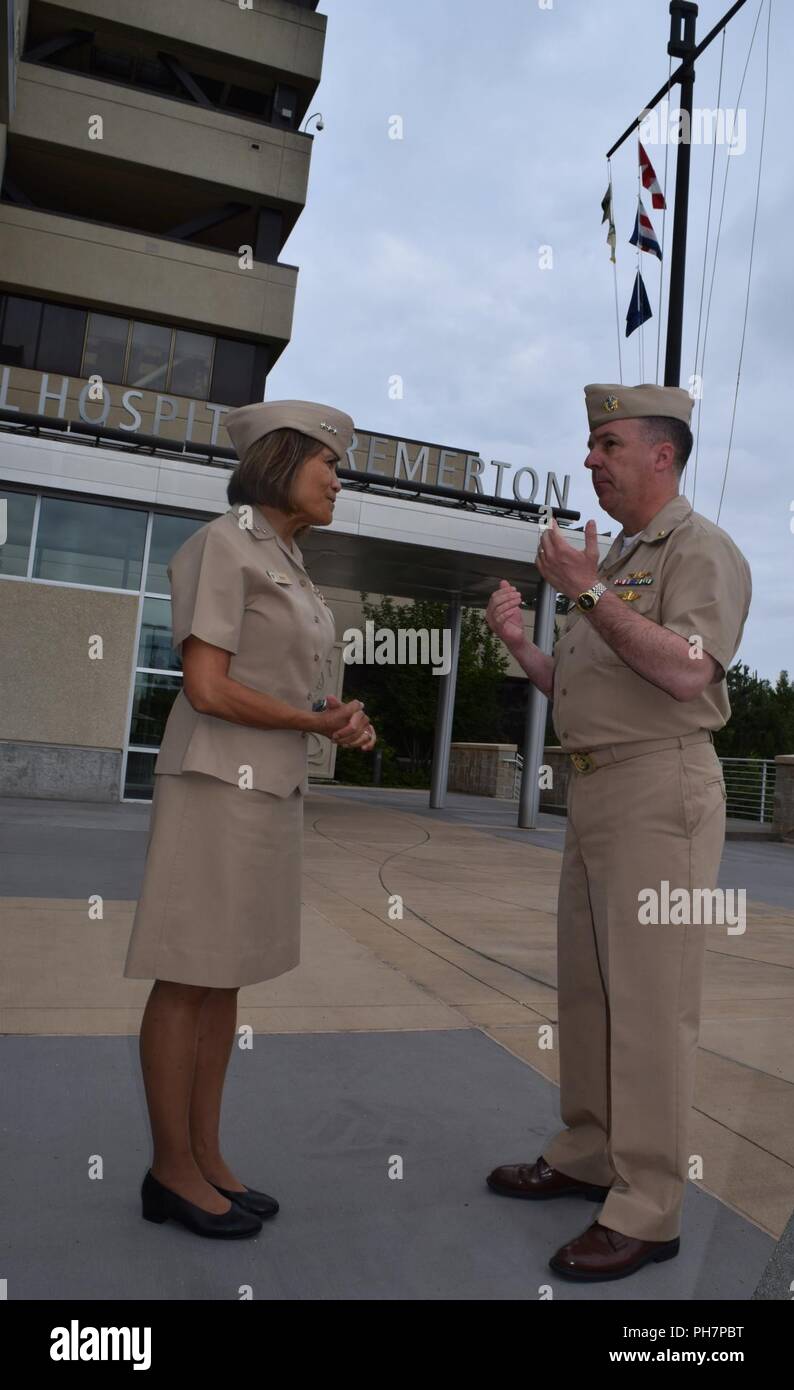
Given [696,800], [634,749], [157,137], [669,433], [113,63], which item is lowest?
[696,800]

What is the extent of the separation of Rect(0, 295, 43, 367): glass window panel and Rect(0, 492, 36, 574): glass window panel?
7.96m

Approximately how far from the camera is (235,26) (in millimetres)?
21125

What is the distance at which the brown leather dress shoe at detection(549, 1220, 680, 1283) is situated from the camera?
2.42m

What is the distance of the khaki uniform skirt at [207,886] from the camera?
7.93 ft

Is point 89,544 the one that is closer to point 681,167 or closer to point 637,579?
point 681,167

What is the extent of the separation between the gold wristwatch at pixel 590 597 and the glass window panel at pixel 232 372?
20118 mm

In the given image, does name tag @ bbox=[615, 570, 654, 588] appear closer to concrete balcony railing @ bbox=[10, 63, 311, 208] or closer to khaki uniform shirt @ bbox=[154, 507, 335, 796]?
khaki uniform shirt @ bbox=[154, 507, 335, 796]

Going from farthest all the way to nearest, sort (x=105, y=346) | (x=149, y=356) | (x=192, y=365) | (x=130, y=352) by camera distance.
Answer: (x=192, y=365)
(x=149, y=356)
(x=130, y=352)
(x=105, y=346)

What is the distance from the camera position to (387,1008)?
4586 mm

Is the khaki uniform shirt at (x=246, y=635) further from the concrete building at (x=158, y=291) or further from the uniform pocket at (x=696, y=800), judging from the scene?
the concrete building at (x=158, y=291)

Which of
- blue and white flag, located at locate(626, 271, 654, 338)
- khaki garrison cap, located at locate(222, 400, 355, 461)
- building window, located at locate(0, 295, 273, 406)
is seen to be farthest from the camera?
building window, located at locate(0, 295, 273, 406)

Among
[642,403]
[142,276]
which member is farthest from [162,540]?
[642,403]

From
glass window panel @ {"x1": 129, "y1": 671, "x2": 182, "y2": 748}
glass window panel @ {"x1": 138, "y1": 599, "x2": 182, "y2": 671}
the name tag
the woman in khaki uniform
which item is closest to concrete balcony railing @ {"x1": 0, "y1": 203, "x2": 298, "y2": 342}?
glass window panel @ {"x1": 138, "y1": 599, "x2": 182, "y2": 671}

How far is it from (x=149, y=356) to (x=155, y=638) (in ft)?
29.9
